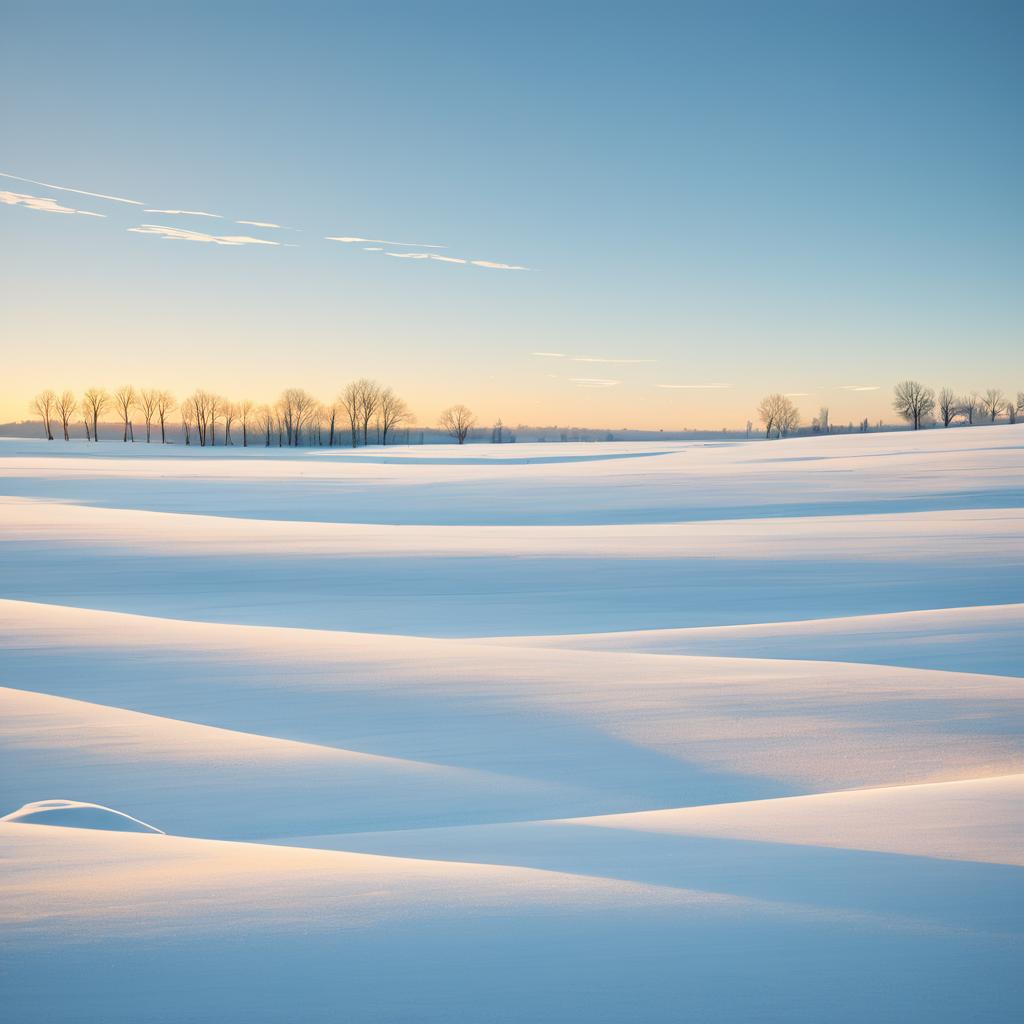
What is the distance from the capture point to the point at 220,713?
5.47 meters

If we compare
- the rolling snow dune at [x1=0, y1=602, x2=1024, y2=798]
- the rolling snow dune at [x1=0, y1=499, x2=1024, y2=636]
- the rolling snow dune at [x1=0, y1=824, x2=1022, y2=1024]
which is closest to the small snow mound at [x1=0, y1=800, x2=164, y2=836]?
the rolling snow dune at [x1=0, y1=824, x2=1022, y2=1024]

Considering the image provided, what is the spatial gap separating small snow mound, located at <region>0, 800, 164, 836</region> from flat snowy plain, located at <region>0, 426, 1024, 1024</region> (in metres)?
0.02

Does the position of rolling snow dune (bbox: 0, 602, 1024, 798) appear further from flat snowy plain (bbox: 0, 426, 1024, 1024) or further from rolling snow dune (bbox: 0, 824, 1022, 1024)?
rolling snow dune (bbox: 0, 824, 1022, 1024)

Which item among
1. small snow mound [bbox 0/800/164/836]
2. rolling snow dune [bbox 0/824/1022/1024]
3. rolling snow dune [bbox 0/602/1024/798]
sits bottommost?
rolling snow dune [bbox 0/602/1024/798]

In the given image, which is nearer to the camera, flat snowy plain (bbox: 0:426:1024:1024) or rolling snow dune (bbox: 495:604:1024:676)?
flat snowy plain (bbox: 0:426:1024:1024)

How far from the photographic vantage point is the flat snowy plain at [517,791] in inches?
82.7

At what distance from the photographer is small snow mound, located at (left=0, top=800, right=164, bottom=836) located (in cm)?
334

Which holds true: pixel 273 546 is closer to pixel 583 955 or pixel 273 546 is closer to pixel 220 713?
pixel 220 713

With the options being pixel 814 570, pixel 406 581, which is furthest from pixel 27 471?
pixel 814 570

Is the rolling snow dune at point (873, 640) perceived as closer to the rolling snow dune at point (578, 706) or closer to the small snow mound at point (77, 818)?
the rolling snow dune at point (578, 706)

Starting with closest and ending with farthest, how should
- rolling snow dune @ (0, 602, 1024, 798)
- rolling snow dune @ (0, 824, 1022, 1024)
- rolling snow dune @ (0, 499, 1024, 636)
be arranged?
rolling snow dune @ (0, 824, 1022, 1024), rolling snow dune @ (0, 602, 1024, 798), rolling snow dune @ (0, 499, 1024, 636)

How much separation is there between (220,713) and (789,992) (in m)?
4.34

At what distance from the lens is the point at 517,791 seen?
169 inches

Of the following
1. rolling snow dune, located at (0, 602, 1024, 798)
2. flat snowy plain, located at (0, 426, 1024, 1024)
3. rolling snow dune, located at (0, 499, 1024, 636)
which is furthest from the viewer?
rolling snow dune, located at (0, 499, 1024, 636)
